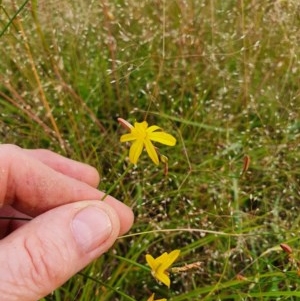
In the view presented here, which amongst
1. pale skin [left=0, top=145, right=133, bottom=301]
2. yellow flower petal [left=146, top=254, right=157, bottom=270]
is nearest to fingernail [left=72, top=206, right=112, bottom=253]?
pale skin [left=0, top=145, right=133, bottom=301]

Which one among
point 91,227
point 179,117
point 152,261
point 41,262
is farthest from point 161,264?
point 179,117

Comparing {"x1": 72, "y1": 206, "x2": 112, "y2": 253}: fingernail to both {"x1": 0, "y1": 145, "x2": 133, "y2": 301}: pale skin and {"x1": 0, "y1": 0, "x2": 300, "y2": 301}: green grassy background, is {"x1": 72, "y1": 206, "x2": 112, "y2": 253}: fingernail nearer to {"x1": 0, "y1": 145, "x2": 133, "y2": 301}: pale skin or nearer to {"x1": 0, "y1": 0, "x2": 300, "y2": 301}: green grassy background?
{"x1": 0, "y1": 145, "x2": 133, "y2": 301}: pale skin

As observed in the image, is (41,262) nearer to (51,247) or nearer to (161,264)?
(51,247)

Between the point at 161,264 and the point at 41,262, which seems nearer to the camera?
the point at 41,262

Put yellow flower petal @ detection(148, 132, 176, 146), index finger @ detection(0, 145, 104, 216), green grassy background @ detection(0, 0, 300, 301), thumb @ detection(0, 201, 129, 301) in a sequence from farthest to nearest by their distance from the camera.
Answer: green grassy background @ detection(0, 0, 300, 301), index finger @ detection(0, 145, 104, 216), yellow flower petal @ detection(148, 132, 176, 146), thumb @ detection(0, 201, 129, 301)

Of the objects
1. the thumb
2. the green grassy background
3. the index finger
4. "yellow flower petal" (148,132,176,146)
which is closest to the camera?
the thumb

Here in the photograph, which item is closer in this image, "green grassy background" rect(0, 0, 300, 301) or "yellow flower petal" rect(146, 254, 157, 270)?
"yellow flower petal" rect(146, 254, 157, 270)

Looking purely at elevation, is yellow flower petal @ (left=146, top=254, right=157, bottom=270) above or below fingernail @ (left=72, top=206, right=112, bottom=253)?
below

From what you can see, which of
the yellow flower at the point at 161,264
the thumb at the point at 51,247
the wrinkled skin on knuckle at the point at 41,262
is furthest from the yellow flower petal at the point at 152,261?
the wrinkled skin on knuckle at the point at 41,262
